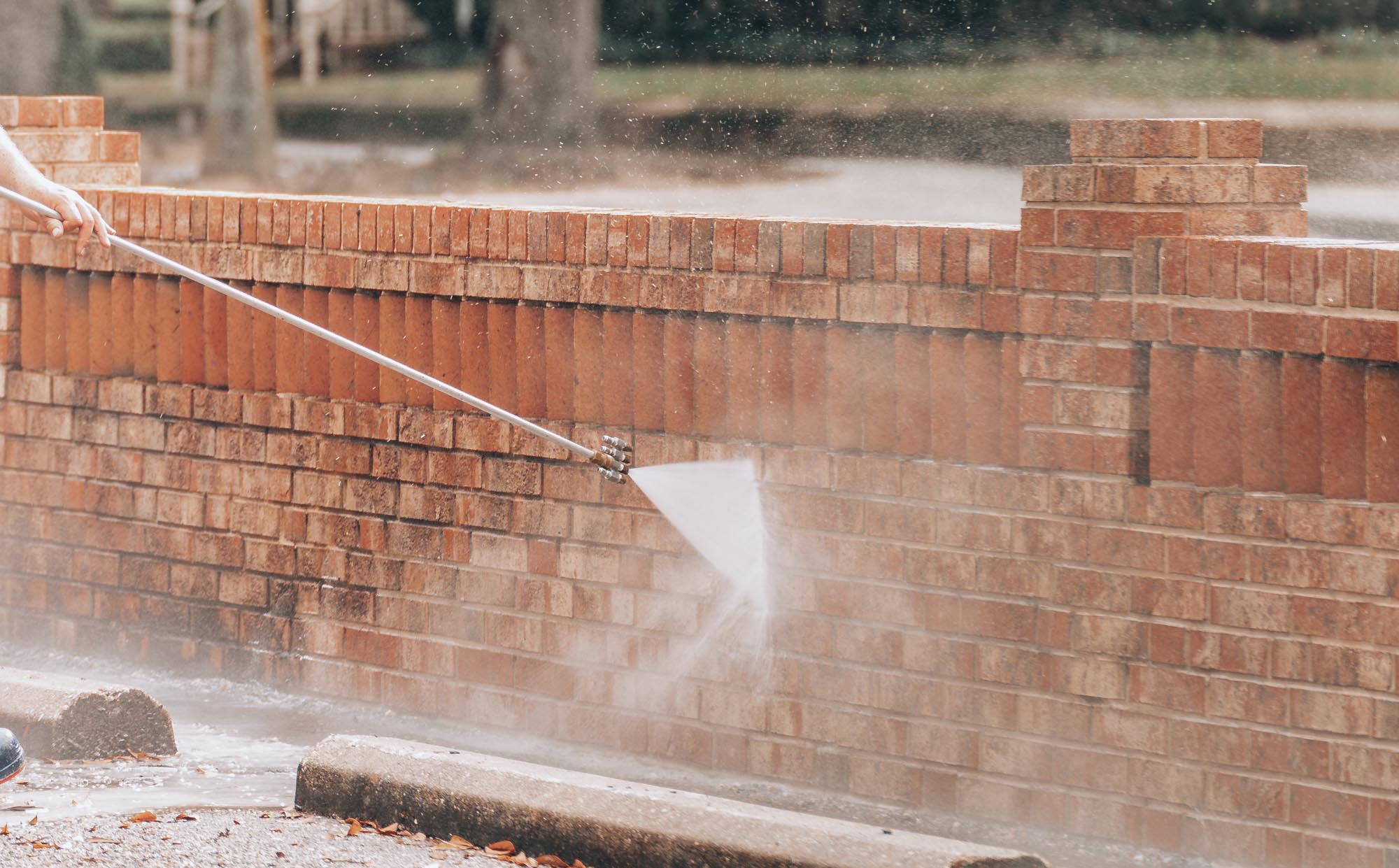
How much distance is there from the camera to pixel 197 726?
5605mm

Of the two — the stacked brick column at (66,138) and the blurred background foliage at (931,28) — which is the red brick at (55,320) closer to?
the stacked brick column at (66,138)

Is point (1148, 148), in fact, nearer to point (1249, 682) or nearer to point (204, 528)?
point (1249, 682)

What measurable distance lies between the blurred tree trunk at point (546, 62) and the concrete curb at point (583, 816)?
1432 centimetres

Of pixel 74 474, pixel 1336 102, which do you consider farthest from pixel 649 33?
pixel 74 474

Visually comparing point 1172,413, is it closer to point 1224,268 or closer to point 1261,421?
point 1261,421

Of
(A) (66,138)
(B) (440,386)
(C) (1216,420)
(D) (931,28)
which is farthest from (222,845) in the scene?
(D) (931,28)

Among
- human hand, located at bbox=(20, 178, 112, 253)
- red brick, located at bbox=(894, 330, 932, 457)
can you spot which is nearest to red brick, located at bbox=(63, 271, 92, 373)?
human hand, located at bbox=(20, 178, 112, 253)

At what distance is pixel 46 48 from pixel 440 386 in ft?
55.6

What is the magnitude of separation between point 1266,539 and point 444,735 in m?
2.60

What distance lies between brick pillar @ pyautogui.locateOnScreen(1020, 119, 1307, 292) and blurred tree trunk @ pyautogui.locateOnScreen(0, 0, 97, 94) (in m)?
17.3

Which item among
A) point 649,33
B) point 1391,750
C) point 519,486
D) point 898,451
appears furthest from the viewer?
point 649,33

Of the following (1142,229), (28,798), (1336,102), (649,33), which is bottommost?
(28,798)

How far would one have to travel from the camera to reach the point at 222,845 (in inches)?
173

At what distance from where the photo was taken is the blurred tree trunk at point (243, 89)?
20500 millimetres
